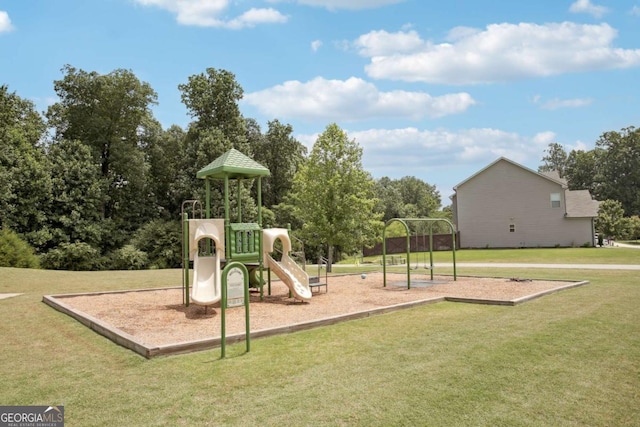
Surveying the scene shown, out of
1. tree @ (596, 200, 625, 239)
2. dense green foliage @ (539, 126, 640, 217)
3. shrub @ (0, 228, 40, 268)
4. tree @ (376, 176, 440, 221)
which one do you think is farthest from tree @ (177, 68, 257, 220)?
dense green foliage @ (539, 126, 640, 217)

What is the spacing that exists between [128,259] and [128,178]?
25.1 feet

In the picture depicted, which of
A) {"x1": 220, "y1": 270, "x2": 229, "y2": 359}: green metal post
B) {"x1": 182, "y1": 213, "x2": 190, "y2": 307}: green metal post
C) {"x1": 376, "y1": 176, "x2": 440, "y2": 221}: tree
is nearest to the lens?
{"x1": 220, "y1": 270, "x2": 229, "y2": 359}: green metal post

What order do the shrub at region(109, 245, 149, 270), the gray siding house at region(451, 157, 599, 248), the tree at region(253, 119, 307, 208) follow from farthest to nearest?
Result: 1. the tree at region(253, 119, 307, 208)
2. the gray siding house at region(451, 157, 599, 248)
3. the shrub at region(109, 245, 149, 270)

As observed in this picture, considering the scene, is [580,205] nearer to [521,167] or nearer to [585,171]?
[521,167]

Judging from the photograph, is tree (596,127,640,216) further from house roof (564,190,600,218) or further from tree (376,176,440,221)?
house roof (564,190,600,218)

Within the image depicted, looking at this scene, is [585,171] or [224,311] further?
[585,171]

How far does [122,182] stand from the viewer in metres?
36.4

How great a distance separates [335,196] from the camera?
81.6 feet

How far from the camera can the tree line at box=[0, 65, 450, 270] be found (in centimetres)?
2556

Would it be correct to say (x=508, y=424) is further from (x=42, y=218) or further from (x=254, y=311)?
(x=42, y=218)

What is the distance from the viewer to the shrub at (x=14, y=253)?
75.3 feet

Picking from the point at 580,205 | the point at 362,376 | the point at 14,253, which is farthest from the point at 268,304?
the point at 580,205

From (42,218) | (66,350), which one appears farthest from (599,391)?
(42,218)

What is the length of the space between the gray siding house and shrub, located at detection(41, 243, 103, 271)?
101ft
